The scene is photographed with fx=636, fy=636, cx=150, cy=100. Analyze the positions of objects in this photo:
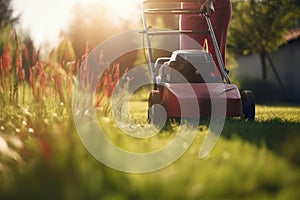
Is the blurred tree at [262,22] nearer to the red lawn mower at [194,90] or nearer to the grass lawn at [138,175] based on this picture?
the red lawn mower at [194,90]

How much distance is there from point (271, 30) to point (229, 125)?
13.7 m

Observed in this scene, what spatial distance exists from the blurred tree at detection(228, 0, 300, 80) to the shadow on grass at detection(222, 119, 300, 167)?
13.1 m

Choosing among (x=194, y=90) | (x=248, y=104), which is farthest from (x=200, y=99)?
(x=248, y=104)

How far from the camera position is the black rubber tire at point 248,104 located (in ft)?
19.1

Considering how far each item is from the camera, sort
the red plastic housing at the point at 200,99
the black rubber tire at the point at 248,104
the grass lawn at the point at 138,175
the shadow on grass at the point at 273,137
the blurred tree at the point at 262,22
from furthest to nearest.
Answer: the blurred tree at the point at 262,22
the black rubber tire at the point at 248,104
the red plastic housing at the point at 200,99
the shadow on grass at the point at 273,137
the grass lawn at the point at 138,175

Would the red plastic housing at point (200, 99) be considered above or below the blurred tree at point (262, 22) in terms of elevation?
below

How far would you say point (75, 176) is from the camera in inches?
93.9

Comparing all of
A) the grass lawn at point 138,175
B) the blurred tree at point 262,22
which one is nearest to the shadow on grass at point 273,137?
the grass lawn at point 138,175

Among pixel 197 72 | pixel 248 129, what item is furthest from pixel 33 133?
pixel 197 72

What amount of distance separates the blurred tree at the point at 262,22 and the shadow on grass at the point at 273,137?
1310 centimetres

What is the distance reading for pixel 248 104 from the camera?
5840 millimetres

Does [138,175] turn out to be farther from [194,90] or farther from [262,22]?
[262,22]

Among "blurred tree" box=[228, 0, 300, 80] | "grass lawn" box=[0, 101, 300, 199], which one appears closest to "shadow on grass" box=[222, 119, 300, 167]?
"grass lawn" box=[0, 101, 300, 199]

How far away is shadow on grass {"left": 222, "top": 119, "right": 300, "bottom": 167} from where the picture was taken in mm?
3045
